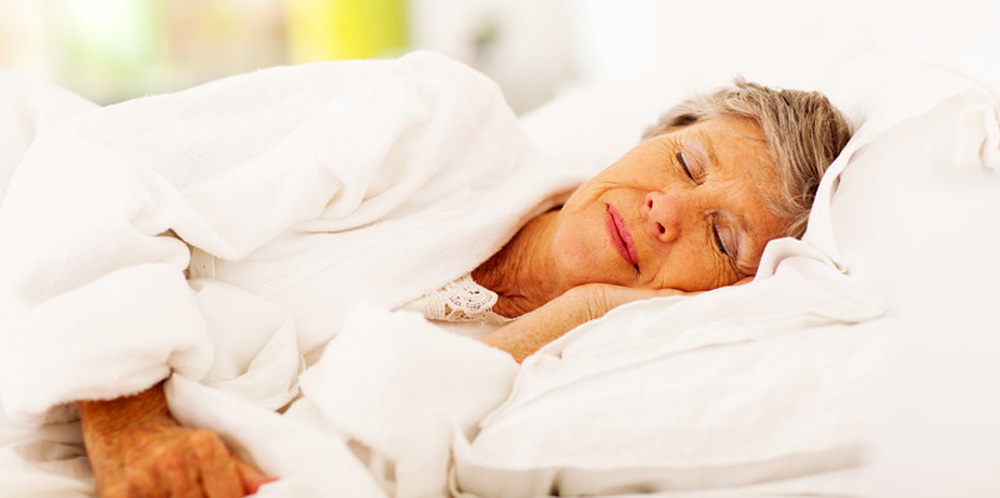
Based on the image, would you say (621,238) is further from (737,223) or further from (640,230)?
(737,223)

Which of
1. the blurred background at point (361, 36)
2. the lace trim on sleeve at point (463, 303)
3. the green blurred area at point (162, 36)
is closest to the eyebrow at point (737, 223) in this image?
the lace trim on sleeve at point (463, 303)

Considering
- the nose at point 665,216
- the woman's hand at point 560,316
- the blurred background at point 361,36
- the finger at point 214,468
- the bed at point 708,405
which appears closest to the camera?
the bed at point 708,405

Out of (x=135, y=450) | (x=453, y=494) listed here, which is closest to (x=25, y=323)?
(x=135, y=450)

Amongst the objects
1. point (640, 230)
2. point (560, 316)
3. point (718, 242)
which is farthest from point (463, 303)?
point (718, 242)

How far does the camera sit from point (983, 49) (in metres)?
1.34

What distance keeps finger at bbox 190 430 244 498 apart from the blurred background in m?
1.76

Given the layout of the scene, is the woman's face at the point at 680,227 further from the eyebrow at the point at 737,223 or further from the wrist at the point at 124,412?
the wrist at the point at 124,412

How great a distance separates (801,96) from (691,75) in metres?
0.43

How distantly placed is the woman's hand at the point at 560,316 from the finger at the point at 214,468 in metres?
0.38

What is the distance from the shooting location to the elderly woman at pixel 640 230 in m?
1.10

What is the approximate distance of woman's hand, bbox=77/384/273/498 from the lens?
0.74 meters

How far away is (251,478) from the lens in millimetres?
772

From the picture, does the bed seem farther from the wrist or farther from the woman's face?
the woman's face

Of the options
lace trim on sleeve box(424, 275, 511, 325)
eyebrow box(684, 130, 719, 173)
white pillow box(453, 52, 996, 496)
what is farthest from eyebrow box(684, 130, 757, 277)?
lace trim on sleeve box(424, 275, 511, 325)
